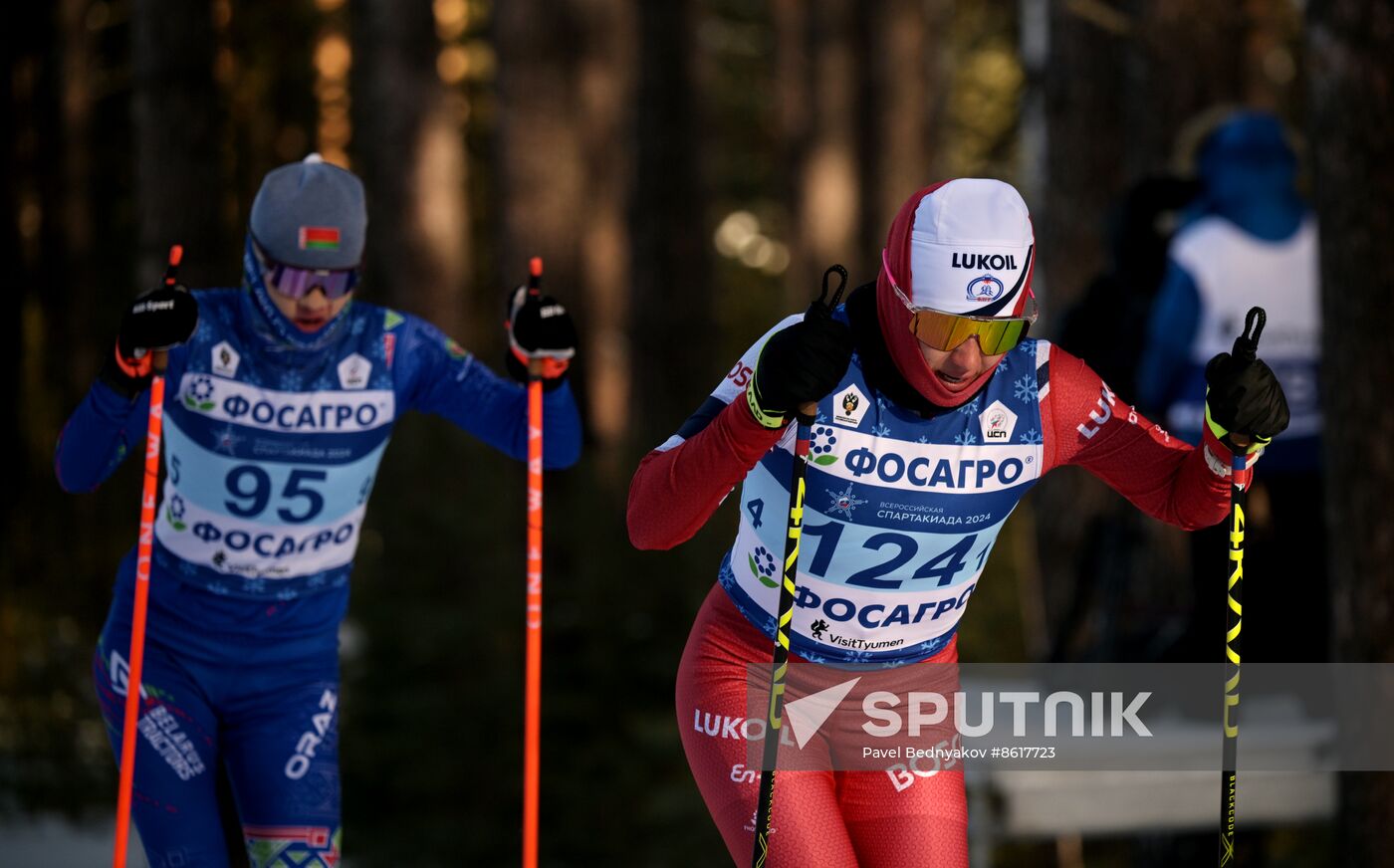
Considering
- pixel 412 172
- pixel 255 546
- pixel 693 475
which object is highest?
pixel 412 172

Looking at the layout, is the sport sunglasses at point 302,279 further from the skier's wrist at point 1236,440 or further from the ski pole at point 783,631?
the skier's wrist at point 1236,440

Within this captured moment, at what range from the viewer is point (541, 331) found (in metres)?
5.87

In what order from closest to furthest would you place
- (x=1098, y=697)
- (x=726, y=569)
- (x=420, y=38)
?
(x=726, y=569), (x=1098, y=697), (x=420, y=38)

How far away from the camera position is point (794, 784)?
4.88m

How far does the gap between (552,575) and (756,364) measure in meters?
6.31

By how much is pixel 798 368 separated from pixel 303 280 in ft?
6.33

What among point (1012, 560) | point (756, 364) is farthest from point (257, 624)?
point (1012, 560)

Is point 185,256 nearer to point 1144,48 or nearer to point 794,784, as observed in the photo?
point 1144,48

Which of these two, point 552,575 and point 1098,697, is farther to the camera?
point 552,575

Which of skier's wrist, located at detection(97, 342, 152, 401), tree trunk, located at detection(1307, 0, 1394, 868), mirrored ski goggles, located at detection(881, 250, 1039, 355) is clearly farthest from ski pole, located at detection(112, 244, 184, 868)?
tree trunk, located at detection(1307, 0, 1394, 868)

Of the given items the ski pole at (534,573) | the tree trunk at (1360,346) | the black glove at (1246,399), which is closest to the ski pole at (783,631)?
the black glove at (1246,399)

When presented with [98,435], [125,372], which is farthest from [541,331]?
[98,435]

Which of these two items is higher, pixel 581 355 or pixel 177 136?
pixel 177 136

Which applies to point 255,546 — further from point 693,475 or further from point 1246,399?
point 1246,399
